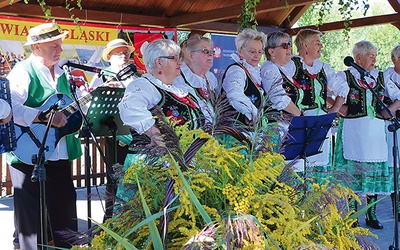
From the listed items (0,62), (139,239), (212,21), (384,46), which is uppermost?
(384,46)

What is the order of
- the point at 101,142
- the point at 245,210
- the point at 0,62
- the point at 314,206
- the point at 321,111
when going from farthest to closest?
1. the point at 101,142
2. the point at 0,62
3. the point at 321,111
4. the point at 314,206
5. the point at 245,210

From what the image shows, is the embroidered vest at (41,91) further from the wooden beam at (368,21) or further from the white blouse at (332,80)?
the wooden beam at (368,21)

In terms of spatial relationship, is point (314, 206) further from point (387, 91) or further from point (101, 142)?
point (101, 142)

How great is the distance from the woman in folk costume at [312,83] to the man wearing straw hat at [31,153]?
1.81m

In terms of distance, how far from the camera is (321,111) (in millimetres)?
4773

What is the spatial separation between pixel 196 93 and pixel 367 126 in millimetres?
2204

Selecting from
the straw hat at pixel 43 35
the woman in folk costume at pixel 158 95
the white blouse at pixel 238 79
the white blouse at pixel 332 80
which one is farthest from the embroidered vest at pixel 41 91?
the white blouse at pixel 332 80

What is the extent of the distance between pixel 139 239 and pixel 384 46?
3666cm

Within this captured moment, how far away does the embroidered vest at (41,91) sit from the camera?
3705mm

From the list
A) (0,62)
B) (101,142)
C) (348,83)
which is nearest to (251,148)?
(348,83)

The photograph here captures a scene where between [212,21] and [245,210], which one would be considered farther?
[212,21]

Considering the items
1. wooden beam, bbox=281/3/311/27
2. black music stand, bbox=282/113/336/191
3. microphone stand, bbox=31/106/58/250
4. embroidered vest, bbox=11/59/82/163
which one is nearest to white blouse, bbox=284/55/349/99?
black music stand, bbox=282/113/336/191

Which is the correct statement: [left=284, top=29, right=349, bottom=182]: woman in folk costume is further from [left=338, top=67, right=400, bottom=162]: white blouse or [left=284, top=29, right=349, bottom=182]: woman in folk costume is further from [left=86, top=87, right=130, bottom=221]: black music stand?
[left=86, top=87, right=130, bottom=221]: black music stand

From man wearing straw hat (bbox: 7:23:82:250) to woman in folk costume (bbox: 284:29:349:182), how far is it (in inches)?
71.3
